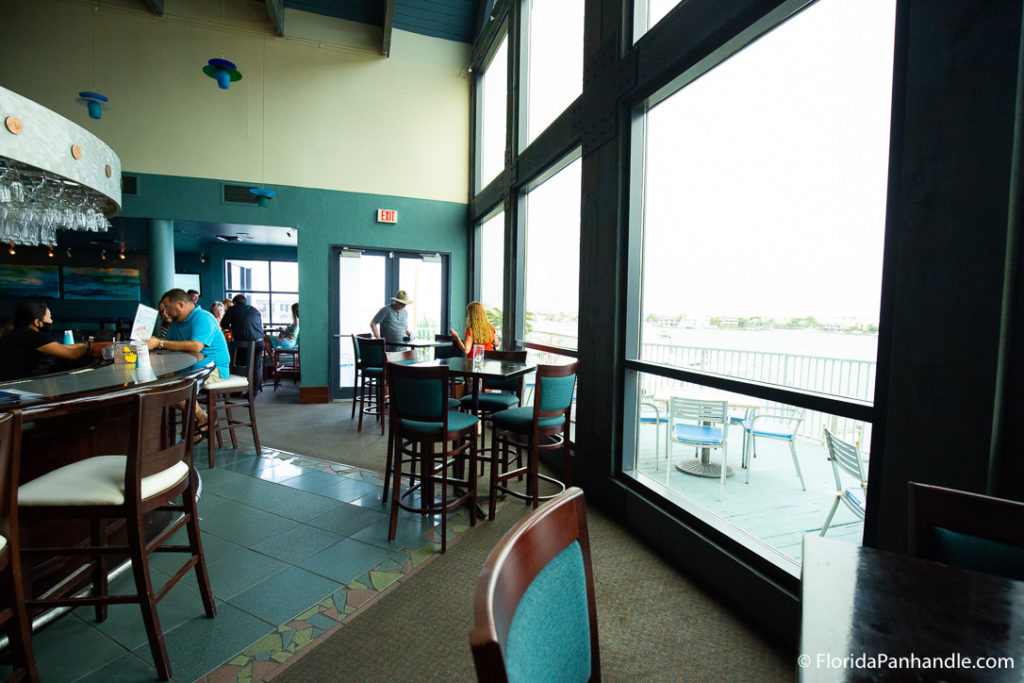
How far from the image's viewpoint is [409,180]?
7.18 meters

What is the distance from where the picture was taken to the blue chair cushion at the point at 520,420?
10.0ft

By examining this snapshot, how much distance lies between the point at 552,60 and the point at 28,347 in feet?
15.9

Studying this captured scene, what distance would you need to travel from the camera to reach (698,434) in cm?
367

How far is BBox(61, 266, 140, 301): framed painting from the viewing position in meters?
9.19

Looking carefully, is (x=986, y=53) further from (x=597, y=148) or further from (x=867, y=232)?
(x=597, y=148)

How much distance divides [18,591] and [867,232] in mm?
3222

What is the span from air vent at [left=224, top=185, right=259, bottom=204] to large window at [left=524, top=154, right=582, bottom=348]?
413 centimetres

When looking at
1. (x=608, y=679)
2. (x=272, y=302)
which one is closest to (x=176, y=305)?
(x=608, y=679)

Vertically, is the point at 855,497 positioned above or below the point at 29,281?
below

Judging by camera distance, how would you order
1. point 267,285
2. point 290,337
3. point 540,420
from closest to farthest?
point 540,420 < point 290,337 < point 267,285

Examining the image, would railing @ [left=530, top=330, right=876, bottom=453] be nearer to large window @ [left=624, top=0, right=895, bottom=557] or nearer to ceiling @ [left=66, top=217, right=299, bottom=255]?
large window @ [left=624, top=0, right=895, bottom=557]

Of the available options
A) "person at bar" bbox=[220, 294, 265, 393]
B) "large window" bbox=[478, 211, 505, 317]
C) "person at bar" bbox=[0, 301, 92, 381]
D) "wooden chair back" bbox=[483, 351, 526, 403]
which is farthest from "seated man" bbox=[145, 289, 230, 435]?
"large window" bbox=[478, 211, 505, 317]

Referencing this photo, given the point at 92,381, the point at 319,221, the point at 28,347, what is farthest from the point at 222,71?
the point at 92,381

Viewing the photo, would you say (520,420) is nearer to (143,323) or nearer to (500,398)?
(500,398)
